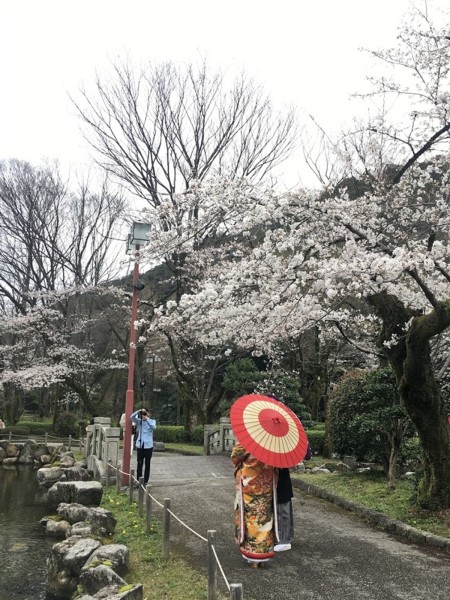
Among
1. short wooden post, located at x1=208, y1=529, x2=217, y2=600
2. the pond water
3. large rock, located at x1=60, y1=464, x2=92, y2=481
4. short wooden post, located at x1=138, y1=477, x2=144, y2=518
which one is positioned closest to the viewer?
short wooden post, located at x1=208, y1=529, x2=217, y2=600

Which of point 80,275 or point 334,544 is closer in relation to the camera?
point 334,544

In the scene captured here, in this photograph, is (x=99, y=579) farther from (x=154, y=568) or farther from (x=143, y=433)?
(x=143, y=433)

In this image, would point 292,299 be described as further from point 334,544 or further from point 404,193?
point 334,544

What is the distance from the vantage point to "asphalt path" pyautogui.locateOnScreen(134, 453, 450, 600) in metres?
4.88

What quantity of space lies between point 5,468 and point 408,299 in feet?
55.2

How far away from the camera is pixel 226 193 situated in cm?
736

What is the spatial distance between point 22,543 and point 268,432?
19.6ft

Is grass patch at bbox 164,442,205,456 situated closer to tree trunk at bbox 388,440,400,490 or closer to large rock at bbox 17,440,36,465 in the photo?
large rock at bbox 17,440,36,465

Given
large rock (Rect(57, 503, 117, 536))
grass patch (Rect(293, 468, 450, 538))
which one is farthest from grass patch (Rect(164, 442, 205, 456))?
large rock (Rect(57, 503, 117, 536))

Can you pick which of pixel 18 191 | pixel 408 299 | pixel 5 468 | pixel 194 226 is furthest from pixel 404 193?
pixel 18 191

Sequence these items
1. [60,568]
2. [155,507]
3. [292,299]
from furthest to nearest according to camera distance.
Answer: [155,507]
[292,299]
[60,568]

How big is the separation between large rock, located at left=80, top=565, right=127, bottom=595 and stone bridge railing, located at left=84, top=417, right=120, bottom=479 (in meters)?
6.26

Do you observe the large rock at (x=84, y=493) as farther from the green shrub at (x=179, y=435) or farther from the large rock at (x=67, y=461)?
the green shrub at (x=179, y=435)

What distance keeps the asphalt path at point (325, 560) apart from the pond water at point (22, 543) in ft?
6.56
